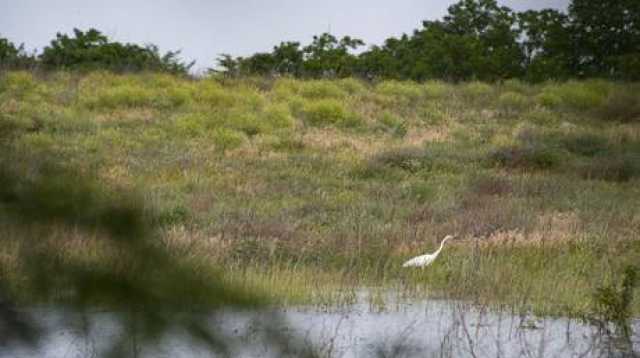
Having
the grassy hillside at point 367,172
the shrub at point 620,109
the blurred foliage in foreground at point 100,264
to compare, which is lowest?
the grassy hillside at point 367,172

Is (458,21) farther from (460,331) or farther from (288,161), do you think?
(460,331)

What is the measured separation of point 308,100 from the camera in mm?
31391

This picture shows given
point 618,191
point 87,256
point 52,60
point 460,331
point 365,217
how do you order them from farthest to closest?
point 52,60 < point 618,191 < point 365,217 < point 460,331 < point 87,256

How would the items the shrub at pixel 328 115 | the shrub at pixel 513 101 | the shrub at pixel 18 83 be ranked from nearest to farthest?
the shrub at pixel 18 83
the shrub at pixel 328 115
the shrub at pixel 513 101

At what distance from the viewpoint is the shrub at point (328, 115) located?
96.9 feet

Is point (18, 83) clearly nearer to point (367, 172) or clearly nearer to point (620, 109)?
point (367, 172)

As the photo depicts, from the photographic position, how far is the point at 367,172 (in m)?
22.7

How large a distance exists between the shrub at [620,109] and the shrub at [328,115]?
8.02m

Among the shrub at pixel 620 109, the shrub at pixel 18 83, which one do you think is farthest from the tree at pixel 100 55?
the shrub at pixel 620 109

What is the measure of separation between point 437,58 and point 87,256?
148ft

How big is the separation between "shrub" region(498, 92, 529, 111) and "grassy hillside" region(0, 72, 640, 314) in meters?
0.07

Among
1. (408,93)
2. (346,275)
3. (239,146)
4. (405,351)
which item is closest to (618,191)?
(239,146)

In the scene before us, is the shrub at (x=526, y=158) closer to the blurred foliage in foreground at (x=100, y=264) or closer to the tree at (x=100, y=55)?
the tree at (x=100, y=55)

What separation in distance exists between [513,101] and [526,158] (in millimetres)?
9761
